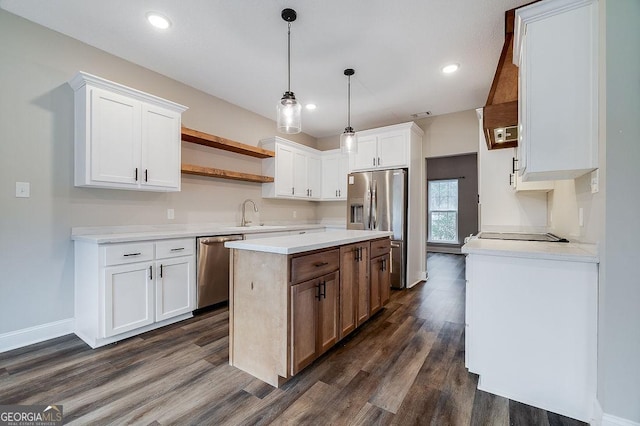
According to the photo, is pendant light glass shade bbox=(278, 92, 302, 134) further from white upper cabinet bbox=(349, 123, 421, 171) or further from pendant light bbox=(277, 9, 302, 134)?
white upper cabinet bbox=(349, 123, 421, 171)

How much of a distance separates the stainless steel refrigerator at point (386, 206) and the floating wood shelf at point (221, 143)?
1.53 m

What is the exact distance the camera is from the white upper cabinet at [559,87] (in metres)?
1.50

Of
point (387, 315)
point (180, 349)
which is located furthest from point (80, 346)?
point (387, 315)

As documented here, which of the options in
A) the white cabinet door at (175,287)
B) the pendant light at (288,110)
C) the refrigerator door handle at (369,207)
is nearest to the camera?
the pendant light at (288,110)

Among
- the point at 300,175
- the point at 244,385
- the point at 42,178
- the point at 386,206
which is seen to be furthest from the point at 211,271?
the point at 386,206

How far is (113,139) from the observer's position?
254cm

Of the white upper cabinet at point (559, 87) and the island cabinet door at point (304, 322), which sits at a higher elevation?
the white upper cabinet at point (559, 87)

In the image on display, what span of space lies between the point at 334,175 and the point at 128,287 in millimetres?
3684

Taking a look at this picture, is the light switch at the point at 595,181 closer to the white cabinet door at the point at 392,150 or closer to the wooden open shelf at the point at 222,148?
the white cabinet door at the point at 392,150

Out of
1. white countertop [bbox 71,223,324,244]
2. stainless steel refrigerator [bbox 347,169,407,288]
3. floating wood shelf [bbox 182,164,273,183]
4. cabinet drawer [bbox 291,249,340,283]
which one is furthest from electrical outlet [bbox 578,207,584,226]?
floating wood shelf [bbox 182,164,273,183]

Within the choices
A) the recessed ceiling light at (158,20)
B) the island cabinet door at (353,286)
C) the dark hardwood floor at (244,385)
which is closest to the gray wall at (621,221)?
the dark hardwood floor at (244,385)

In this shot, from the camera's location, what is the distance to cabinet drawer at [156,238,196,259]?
2.65 metres

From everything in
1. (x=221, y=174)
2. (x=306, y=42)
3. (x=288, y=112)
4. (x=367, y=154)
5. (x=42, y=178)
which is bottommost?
(x=42, y=178)

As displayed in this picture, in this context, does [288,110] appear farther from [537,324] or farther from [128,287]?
[537,324]
